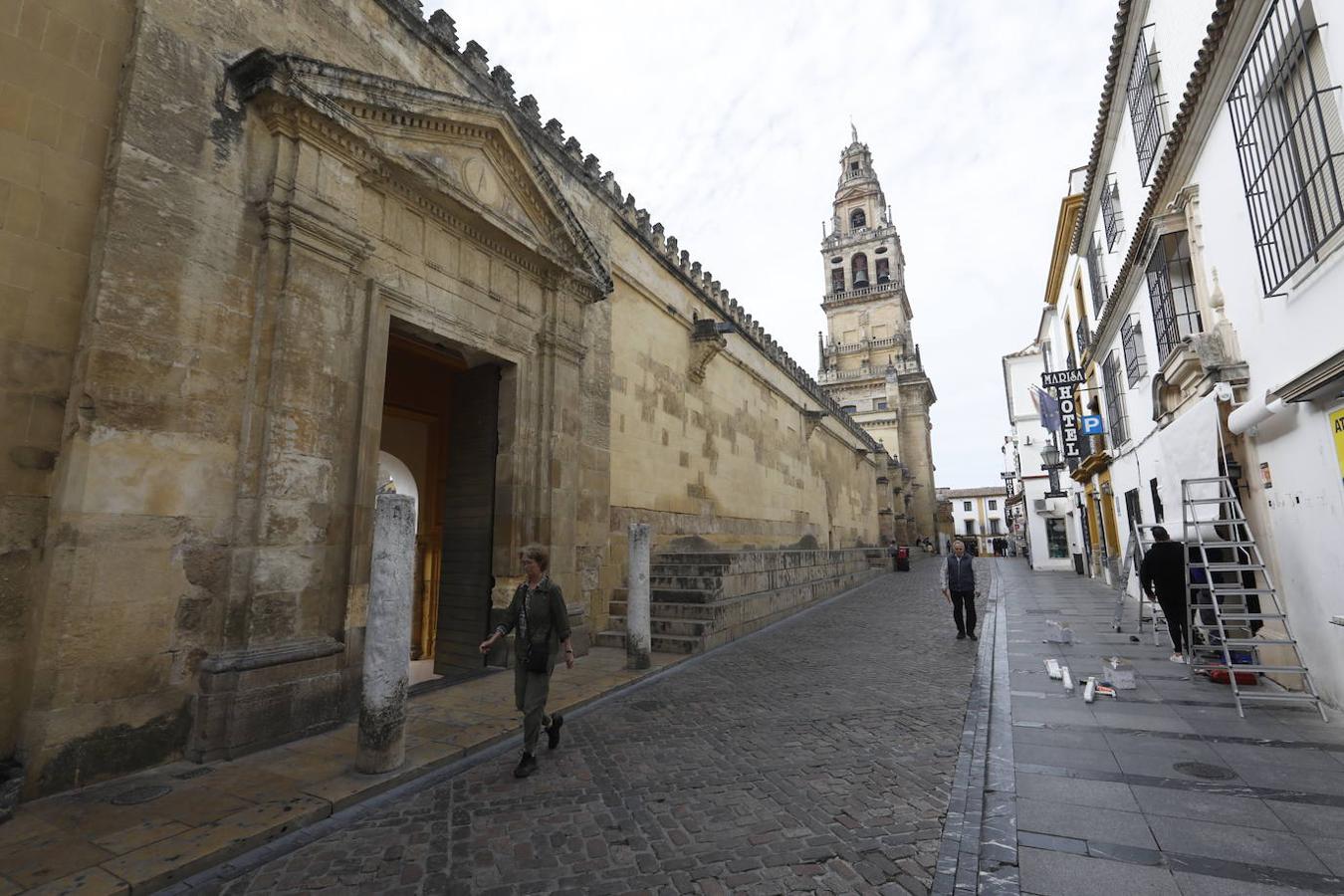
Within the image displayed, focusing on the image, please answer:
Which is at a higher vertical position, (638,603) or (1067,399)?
(1067,399)

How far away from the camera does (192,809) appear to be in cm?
352

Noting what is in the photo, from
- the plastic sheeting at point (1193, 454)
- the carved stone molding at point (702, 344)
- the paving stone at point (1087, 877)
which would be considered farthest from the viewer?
the carved stone molding at point (702, 344)

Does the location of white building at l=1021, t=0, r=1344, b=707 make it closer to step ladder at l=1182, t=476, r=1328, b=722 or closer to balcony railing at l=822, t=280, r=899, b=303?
step ladder at l=1182, t=476, r=1328, b=722

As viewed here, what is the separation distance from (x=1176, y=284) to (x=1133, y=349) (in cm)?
366

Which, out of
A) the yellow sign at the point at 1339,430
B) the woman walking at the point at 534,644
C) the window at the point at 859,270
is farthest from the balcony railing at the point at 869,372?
the woman walking at the point at 534,644

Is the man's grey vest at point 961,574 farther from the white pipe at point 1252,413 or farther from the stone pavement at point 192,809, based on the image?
the stone pavement at point 192,809

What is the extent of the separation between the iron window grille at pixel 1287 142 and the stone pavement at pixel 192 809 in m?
7.52

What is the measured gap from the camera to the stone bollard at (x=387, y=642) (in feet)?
13.3

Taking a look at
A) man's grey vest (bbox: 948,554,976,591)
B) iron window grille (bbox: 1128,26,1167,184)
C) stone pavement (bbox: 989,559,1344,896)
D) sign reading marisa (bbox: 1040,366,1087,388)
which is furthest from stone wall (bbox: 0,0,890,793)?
sign reading marisa (bbox: 1040,366,1087,388)

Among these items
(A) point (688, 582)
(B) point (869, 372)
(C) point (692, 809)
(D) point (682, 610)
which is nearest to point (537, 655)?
(C) point (692, 809)

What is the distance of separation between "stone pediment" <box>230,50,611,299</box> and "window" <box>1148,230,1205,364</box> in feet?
25.2

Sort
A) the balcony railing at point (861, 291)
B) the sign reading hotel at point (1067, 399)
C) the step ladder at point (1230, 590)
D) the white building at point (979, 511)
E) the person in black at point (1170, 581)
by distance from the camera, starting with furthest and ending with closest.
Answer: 1. the white building at point (979, 511)
2. the balcony railing at point (861, 291)
3. the sign reading hotel at point (1067, 399)
4. the person in black at point (1170, 581)
5. the step ladder at point (1230, 590)

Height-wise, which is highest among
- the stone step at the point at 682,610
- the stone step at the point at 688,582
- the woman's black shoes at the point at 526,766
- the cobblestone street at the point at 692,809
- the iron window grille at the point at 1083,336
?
the iron window grille at the point at 1083,336

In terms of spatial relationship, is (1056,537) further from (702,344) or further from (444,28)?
(444,28)
